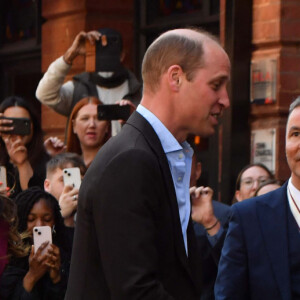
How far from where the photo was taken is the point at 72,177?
6.16m

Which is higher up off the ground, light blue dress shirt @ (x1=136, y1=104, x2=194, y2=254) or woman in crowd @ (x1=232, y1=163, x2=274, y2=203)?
light blue dress shirt @ (x1=136, y1=104, x2=194, y2=254)

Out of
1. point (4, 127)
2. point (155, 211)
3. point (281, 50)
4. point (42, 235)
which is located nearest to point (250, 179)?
point (281, 50)

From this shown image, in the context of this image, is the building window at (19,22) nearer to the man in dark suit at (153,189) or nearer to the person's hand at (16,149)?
the person's hand at (16,149)

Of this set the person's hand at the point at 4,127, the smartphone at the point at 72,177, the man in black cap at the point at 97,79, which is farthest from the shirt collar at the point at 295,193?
the man in black cap at the point at 97,79

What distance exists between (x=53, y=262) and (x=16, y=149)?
1.26 meters

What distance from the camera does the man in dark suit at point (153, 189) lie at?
2.92 m

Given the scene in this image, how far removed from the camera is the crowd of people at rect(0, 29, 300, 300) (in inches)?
116

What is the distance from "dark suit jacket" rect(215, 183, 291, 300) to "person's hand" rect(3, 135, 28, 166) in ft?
8.33

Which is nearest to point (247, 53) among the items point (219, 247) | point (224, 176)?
point (224, 176)

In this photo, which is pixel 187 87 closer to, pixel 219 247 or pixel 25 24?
pixel 219 247

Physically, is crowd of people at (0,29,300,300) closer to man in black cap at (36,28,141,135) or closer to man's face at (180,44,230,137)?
man's face at (180,44,230,137)

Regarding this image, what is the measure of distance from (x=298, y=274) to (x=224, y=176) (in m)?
3.67

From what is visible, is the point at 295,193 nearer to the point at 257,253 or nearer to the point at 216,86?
the point at 257,253

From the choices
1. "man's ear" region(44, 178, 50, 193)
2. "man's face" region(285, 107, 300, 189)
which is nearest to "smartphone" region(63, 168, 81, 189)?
"man's ear" region(44, 178, 50, 193)
